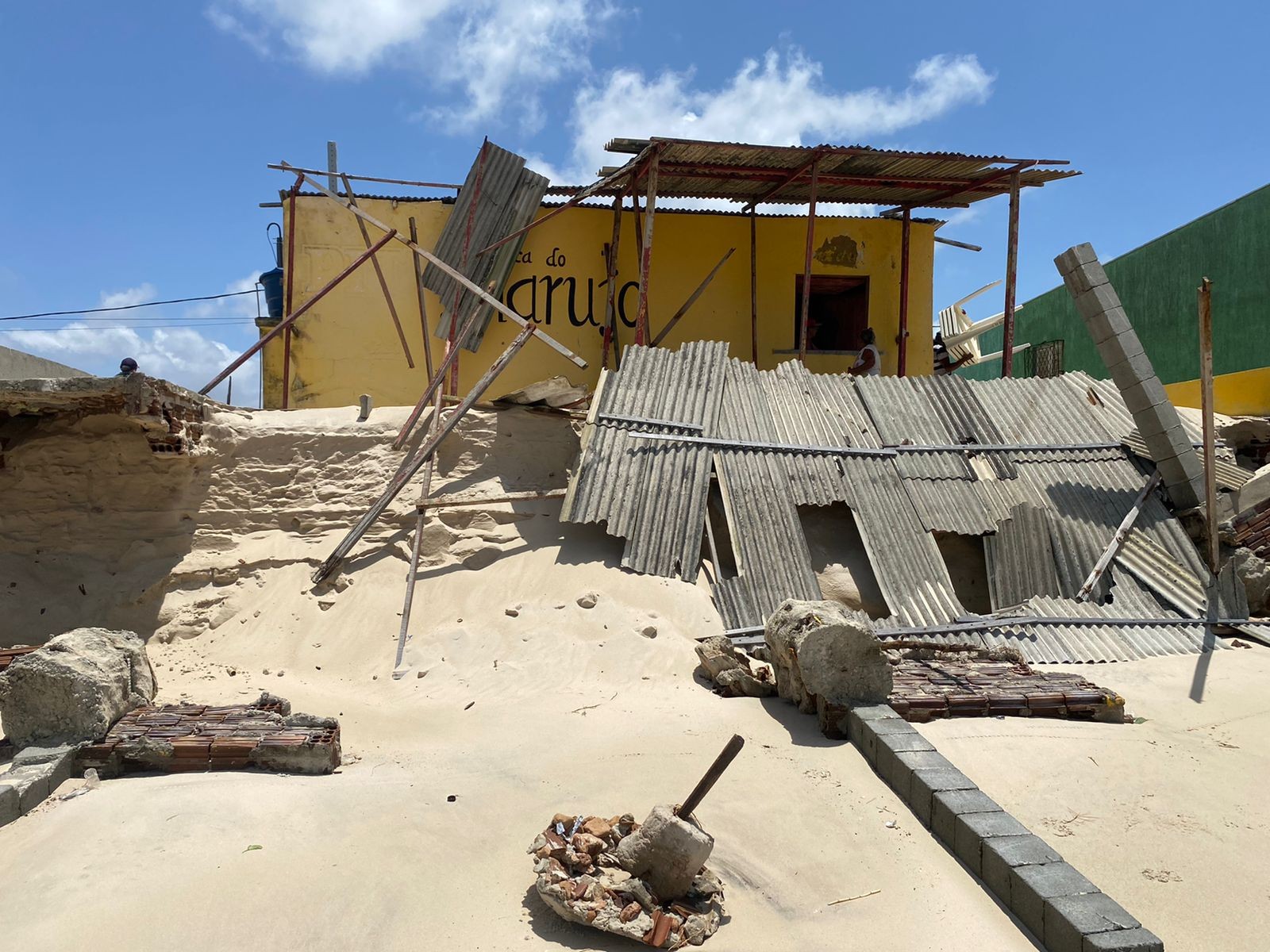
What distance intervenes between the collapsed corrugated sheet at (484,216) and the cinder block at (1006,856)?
32.9ft

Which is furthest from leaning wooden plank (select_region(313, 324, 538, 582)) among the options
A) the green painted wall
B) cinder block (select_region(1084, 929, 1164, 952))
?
the green painted wall

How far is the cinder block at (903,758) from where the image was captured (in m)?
4.37

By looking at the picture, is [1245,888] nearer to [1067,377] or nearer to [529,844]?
[529,844]

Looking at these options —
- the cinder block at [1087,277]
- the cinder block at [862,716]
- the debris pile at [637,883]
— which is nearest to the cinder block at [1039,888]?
the debris pile at [637,883]

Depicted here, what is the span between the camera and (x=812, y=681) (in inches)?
201

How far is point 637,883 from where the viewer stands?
3.37 meters

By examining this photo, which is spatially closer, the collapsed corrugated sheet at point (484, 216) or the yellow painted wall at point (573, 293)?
the collapsed corrugated sheet at point (484, 216)

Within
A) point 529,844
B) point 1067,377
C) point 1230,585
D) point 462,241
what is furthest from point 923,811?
point 462,241

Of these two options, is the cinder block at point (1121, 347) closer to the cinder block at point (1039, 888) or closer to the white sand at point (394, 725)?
the white sand at point (394, 725)

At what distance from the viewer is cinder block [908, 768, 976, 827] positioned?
4.14 m

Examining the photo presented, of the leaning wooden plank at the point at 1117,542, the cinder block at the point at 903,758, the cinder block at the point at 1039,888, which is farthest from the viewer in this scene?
the leaning wooden plank at the point at 1117,542

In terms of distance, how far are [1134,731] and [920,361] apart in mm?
9548

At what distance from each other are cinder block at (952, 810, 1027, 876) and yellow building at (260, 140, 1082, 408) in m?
9.01

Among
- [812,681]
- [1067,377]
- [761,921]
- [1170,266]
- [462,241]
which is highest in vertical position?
[1170,266]
